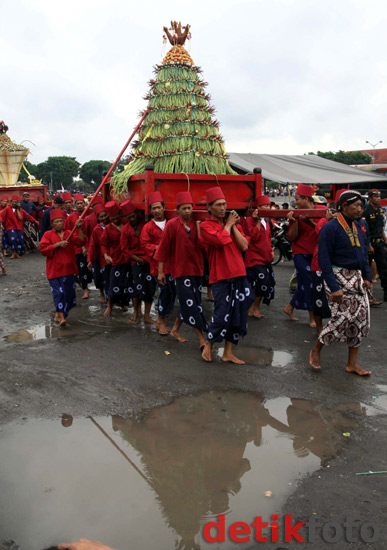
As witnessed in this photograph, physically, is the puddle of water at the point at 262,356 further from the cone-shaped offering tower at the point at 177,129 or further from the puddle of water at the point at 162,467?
the cone-shaped offering tower at the point at 177,129

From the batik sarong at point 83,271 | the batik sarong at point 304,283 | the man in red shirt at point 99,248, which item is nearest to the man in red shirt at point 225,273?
the batik sarong at point 304,283

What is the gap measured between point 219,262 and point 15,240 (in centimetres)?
1032

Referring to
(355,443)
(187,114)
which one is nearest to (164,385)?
(355,443)

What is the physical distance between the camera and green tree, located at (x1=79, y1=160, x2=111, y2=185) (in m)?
87.5

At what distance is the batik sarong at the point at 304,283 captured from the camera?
20.7 ft

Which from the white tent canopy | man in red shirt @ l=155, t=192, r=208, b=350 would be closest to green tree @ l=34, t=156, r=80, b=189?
the white tent canopy

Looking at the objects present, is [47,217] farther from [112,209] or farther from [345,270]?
[345,270]

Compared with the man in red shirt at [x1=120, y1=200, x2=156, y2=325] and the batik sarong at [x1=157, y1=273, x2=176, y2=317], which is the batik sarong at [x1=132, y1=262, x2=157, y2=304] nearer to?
the man in red shirt at [x1=120, y1=200, x2=156, y2=325]

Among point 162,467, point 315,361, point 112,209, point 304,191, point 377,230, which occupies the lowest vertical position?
point 162,467

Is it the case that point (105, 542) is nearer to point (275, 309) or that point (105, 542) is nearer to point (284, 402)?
point (284, 402)

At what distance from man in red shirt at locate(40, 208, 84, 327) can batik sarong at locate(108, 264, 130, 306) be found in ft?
2.03

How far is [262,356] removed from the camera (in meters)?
5.39

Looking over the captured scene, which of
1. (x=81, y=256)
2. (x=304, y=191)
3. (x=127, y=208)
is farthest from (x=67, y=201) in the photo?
(x=304, y=191)

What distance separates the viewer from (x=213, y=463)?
127 inches
